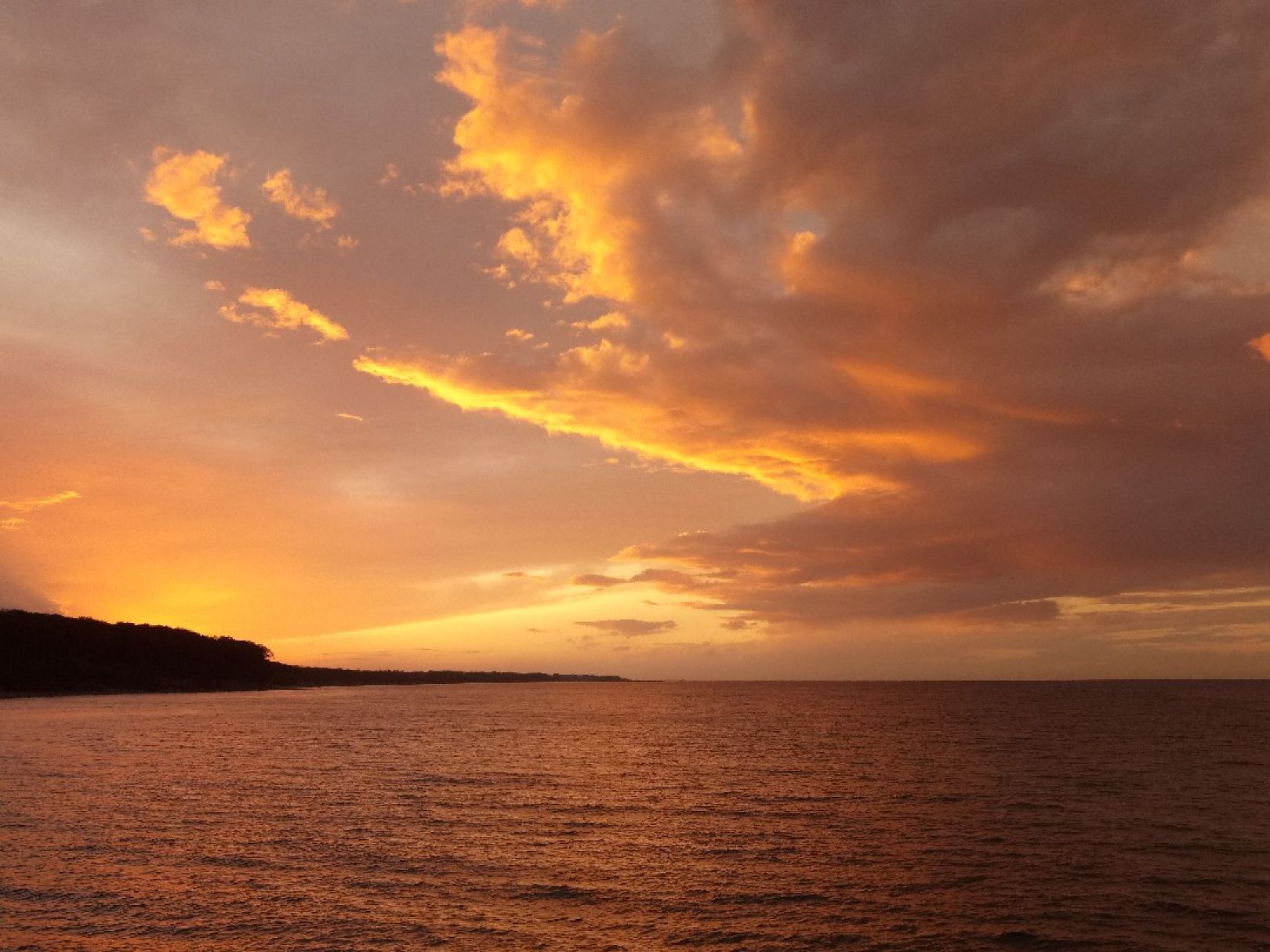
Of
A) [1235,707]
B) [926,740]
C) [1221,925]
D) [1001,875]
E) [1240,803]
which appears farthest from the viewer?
[1235,707]

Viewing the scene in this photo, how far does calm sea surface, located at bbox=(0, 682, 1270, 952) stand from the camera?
2720cm

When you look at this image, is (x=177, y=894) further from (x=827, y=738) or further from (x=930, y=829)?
(x=827, y=738)

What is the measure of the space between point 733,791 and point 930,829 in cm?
1609

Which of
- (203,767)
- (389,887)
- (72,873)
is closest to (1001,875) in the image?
(389,887)

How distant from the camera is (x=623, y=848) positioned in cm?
3891

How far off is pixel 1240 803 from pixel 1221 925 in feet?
96.4

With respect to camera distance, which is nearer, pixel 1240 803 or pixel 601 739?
pixel 1240 803

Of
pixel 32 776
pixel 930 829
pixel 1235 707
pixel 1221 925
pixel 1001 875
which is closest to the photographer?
pixel 1221 925

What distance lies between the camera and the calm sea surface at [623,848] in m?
27.2

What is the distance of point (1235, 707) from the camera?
572 ft

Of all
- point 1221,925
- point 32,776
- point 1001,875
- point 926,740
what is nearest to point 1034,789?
point 1001,875

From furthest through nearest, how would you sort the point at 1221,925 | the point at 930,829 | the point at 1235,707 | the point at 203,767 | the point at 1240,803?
the point at 1235,707 < the point at 203,767 < the point at 1240,803 < the point at 930,829 < the point at 1221,925

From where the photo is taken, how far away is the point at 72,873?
105 ft

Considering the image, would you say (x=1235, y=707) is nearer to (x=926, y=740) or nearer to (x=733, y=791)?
(x=926, y=740)
